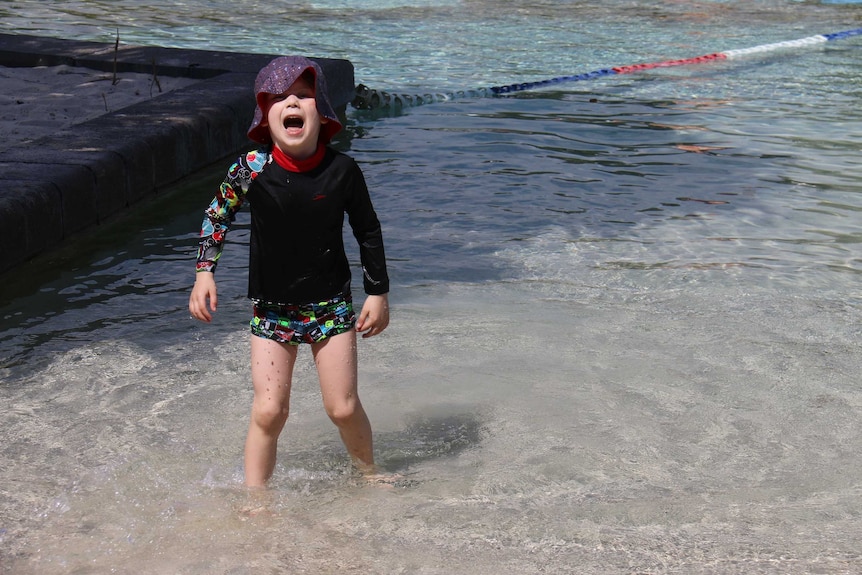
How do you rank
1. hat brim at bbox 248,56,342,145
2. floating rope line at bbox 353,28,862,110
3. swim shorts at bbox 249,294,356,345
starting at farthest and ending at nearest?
1. floating rope line at bbox 353,28,862,110
2. swim shorts at bbox 249,294,356,345
3. hat brim at bbox 248,56,342,145

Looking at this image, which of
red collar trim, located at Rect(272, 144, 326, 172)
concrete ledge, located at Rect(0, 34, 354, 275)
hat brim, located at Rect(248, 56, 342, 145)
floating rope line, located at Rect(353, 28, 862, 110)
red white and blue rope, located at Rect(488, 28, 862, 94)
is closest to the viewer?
hat brim, located at Rect(248, 56, 342, 145)

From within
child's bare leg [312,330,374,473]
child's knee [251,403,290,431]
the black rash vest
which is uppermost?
the black rash vest

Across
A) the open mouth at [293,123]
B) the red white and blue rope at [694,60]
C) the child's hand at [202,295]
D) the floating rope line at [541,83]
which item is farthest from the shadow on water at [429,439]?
the red white and blue rope at [694,60]

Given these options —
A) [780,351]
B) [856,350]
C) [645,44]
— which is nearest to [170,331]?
[780,351]

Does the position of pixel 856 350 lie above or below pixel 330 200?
below

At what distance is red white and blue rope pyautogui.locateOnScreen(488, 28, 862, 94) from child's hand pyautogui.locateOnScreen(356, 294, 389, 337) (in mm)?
8893

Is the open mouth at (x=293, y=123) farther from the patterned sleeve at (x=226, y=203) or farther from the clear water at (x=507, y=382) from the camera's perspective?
the clear water at (x=507, y=382)

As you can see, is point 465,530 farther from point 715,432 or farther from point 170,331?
point 170,331

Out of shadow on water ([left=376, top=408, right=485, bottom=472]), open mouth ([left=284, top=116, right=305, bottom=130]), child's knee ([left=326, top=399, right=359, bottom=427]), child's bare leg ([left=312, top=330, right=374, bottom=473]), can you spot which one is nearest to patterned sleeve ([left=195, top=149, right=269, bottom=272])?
open mouth ([left=284, top=116, right=305, bottom=130])

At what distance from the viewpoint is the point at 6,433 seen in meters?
4.28

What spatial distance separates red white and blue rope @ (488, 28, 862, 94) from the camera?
12586 millimetres

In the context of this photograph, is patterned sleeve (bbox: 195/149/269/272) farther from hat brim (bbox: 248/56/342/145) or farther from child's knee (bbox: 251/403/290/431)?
child's knee (bbox: 251/403/290/431)

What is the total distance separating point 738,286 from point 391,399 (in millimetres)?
2333

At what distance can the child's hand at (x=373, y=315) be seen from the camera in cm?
363
